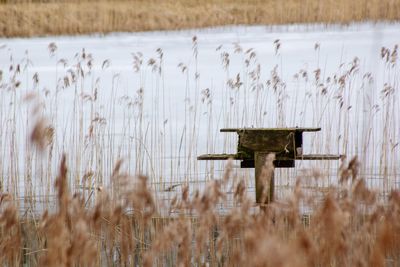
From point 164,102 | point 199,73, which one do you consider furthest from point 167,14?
point 199,73

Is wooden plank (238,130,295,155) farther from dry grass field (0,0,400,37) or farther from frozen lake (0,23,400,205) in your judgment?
dry grass field (0,0,400,37)

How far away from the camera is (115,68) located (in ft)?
37.1

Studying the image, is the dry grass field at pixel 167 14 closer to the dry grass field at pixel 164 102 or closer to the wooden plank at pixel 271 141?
the dry grass field at pixel 164 102

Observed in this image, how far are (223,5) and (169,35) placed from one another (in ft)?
10.6

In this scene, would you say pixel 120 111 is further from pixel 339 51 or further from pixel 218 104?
pixel 339 51

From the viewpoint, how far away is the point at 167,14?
17547mm

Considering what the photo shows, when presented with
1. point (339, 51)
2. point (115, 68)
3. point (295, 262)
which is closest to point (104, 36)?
point (115, 68)

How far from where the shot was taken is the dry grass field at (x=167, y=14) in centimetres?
1593

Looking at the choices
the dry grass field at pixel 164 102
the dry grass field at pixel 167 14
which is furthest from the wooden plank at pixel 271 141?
the dry grass field at pixel 167 14

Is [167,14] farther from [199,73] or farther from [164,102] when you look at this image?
[199,73]

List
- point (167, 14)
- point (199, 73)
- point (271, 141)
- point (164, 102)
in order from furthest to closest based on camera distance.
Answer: point (167, 14)
point (164, 102)
point (199, 73)
point (271, 141)

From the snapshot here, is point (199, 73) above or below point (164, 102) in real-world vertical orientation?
above

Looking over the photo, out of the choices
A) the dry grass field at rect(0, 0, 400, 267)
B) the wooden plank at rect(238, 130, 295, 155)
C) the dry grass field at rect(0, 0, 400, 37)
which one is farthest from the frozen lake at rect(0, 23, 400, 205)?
the wooden plank at rect(238, 130, 295, 155)

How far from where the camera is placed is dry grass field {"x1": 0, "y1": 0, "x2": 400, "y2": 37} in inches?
627
